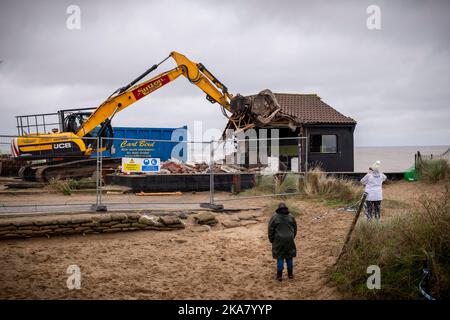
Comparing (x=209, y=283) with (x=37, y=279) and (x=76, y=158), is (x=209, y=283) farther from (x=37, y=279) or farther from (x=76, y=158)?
(x=76, y=158)

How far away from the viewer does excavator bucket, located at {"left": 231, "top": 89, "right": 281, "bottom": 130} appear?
2022 cm

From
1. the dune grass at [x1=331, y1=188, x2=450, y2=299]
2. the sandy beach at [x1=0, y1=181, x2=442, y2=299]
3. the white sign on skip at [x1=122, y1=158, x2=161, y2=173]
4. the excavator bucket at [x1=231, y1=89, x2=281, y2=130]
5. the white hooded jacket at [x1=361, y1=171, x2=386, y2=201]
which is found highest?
the excavator bucket at [x1=231, y1=89, x2=281, y2=130]

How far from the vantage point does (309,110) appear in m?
22.9

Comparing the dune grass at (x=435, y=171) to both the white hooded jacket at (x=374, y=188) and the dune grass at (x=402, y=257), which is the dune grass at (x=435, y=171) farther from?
the dune grass at (x=402, y=257)

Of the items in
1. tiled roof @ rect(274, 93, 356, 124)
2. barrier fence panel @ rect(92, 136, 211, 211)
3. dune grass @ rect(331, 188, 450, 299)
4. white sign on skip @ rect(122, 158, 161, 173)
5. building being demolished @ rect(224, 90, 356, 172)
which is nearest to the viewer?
dune grass @ rect(331, 188, 450, 299)

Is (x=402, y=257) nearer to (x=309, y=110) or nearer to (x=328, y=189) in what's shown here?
(x=328, y=189)

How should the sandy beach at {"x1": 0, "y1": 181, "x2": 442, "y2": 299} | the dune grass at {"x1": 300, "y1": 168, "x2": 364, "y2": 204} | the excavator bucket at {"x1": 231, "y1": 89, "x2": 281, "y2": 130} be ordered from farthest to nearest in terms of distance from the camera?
the excavator bucket at {"x1": 231, "y1": 89, "x2": 281, "y2": 130} → the dune grass at {"x1": 300, "y1": 168, "x2": 364, "y2": 204} → the sandy beach at {"x1": 0, "y1": 181, "x2": 442, "y2": 299}

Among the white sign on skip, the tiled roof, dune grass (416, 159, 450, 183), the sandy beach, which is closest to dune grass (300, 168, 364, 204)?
the sandy beach

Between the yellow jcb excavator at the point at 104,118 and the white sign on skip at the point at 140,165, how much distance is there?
3.08 meters

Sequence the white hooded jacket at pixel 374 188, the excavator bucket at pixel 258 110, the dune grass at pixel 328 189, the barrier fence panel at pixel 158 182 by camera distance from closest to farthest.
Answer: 1. the white hooded jacket at pixel 374 188
2. the barrier fence panel at pixel 158 182
3. the dune grass at pixel 328 189
4. the excavator bucket at pixel 258 110

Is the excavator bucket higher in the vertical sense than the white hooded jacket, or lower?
higher

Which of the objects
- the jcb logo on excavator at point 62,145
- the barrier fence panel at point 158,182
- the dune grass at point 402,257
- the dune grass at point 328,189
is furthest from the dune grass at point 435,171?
the jcb logo on excavator at point 62,145

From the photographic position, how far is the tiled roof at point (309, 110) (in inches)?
845

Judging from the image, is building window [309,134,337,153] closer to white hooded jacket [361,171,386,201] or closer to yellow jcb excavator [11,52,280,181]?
yellow jcb excavator [11,52,280,181]
